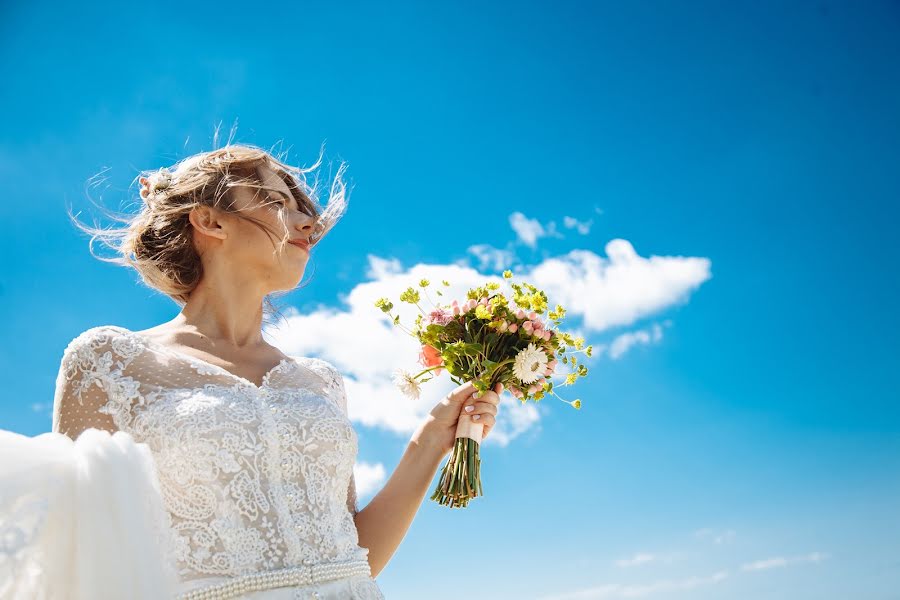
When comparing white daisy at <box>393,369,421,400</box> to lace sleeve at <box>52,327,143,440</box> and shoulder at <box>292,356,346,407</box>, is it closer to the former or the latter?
shoulder at <box>292,356,346,407</box>

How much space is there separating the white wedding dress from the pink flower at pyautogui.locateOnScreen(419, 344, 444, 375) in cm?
110

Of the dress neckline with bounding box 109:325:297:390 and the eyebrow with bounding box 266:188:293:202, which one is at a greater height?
the eyebrow with bounding box 266:188:293:202

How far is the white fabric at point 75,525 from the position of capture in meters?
2.42

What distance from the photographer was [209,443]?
3.33 meters

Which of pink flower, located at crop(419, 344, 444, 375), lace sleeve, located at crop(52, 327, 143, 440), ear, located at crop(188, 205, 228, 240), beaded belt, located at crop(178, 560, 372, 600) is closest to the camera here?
beaded belt, located at crop(178, 560, 372, 600)

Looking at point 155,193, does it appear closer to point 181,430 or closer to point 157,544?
point 181,430

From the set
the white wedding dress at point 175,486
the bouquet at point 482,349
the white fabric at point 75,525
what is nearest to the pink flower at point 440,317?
the bouquet at point 482,349

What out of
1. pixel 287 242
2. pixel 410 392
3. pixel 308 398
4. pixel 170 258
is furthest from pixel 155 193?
pixel 410 392

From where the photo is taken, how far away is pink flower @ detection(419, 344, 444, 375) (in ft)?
16.3

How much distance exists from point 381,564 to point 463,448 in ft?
2.65

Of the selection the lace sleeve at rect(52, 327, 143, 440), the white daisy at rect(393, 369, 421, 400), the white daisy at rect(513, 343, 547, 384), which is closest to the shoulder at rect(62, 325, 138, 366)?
the lace sleeve at rect(52, 327, 143, 440)

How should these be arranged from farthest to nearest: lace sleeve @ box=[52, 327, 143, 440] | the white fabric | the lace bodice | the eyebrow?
the eyebrow, lace sleeve @ box=[52, 327, 143, 440], the lace bodice, the white fabric

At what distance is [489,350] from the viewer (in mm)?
4777

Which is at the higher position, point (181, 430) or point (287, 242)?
point (287, 242)
